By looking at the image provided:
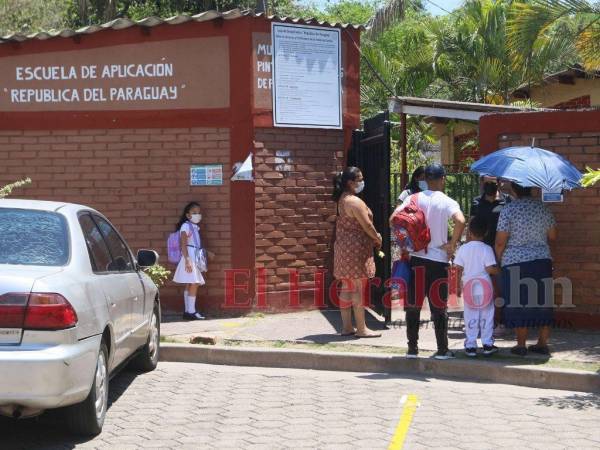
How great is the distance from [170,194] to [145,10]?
544 inches

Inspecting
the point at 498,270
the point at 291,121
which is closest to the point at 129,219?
the point at 291,121

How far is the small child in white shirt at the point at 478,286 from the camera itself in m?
8.11

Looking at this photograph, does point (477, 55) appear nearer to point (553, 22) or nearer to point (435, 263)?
point (553, 22)

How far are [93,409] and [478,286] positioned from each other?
3800mm

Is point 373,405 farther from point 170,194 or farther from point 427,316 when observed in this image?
point 170,194

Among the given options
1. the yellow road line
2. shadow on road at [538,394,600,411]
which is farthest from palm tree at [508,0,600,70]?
the yellow road line

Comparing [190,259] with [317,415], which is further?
[190,259]

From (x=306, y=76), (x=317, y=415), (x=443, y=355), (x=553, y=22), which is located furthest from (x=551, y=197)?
(x=306, y=76)

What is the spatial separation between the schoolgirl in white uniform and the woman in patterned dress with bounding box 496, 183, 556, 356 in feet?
12.9

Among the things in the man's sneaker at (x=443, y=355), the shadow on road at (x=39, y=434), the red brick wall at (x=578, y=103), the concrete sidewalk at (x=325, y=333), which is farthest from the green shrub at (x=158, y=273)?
the red brick wall at (x=578, y=103)

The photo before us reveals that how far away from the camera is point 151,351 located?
8.30 metres

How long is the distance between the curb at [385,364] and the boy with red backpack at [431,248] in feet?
0.76

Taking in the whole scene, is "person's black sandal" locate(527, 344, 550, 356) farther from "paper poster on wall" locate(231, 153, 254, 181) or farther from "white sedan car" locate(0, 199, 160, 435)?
"paper poster on wall" locate(231, 153, 254, 181)

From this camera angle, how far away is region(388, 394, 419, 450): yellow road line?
5.82 m
